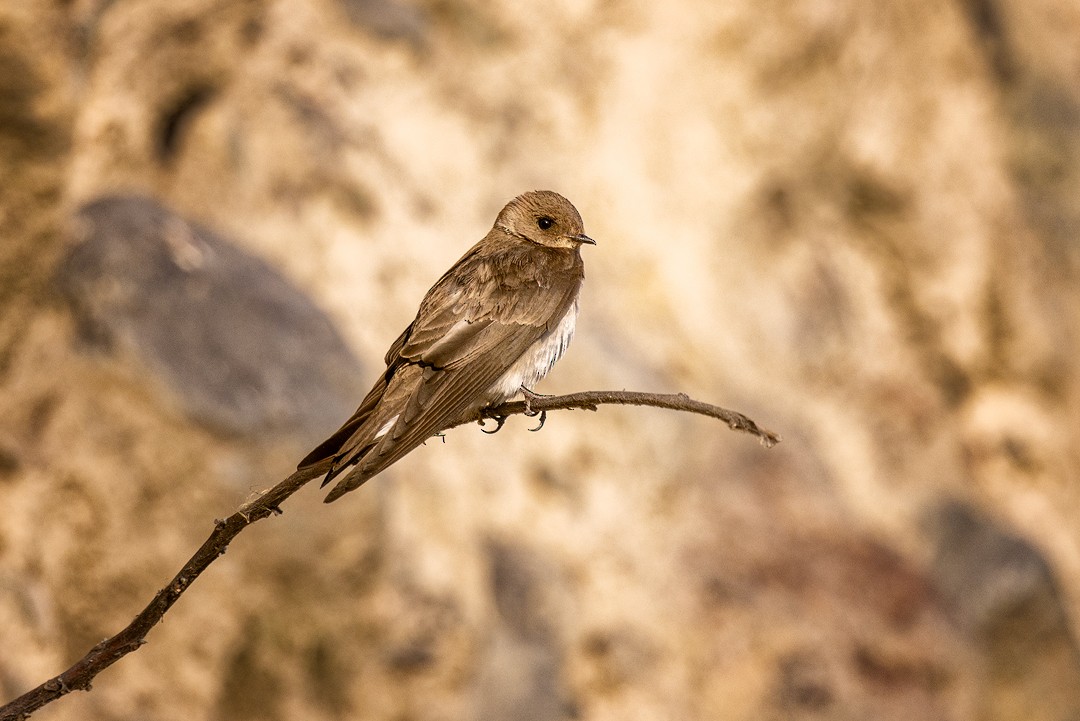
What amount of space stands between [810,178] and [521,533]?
11.2ft

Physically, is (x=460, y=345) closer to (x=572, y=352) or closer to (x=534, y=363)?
(x=534, y=363)

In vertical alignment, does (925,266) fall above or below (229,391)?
above

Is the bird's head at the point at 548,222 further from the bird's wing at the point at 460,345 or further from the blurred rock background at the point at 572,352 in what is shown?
the blurred rock background at the point at 572,352

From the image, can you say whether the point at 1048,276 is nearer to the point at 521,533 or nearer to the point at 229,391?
the point at 521,533

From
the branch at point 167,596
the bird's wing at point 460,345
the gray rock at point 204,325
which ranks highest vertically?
the gray rock at point 204,325

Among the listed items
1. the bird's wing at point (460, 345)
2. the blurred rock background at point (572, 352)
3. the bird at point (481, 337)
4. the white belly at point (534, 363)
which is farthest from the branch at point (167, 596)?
the blurred rock background at point (572, 352)

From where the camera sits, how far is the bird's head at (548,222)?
13.9 feet

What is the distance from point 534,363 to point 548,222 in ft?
2.09


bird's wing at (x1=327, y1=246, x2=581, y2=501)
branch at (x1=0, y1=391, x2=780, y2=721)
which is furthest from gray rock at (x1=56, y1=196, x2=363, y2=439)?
branch at (x1=0, y1=391, x2=780, y2=721)

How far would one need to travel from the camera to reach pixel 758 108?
27.8 feet


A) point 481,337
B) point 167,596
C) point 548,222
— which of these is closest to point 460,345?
point 481,337

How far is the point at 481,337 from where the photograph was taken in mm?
3682

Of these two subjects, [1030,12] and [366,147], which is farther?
[1030,12]

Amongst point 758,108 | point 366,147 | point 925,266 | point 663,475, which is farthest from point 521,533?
point 925,266
